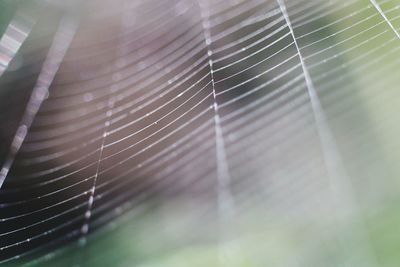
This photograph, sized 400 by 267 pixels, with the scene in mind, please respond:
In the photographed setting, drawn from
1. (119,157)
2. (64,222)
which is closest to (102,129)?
(119,157)

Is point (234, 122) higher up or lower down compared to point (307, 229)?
higher up

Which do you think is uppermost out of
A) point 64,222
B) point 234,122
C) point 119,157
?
point 234,122

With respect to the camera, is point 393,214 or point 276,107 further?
point 276,107

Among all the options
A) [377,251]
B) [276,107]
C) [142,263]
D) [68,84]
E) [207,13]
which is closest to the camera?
[377,251]

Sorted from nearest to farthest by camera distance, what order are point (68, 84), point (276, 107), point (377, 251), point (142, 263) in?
point (377, 251) < point (142, 263) < point (68, 84) < point (276, 107)

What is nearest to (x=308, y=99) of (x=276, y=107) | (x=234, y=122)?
(x=276, y=107)

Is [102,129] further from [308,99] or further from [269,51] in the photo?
[308,99]

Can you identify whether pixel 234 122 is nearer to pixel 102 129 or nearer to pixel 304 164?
pixel 304 164
